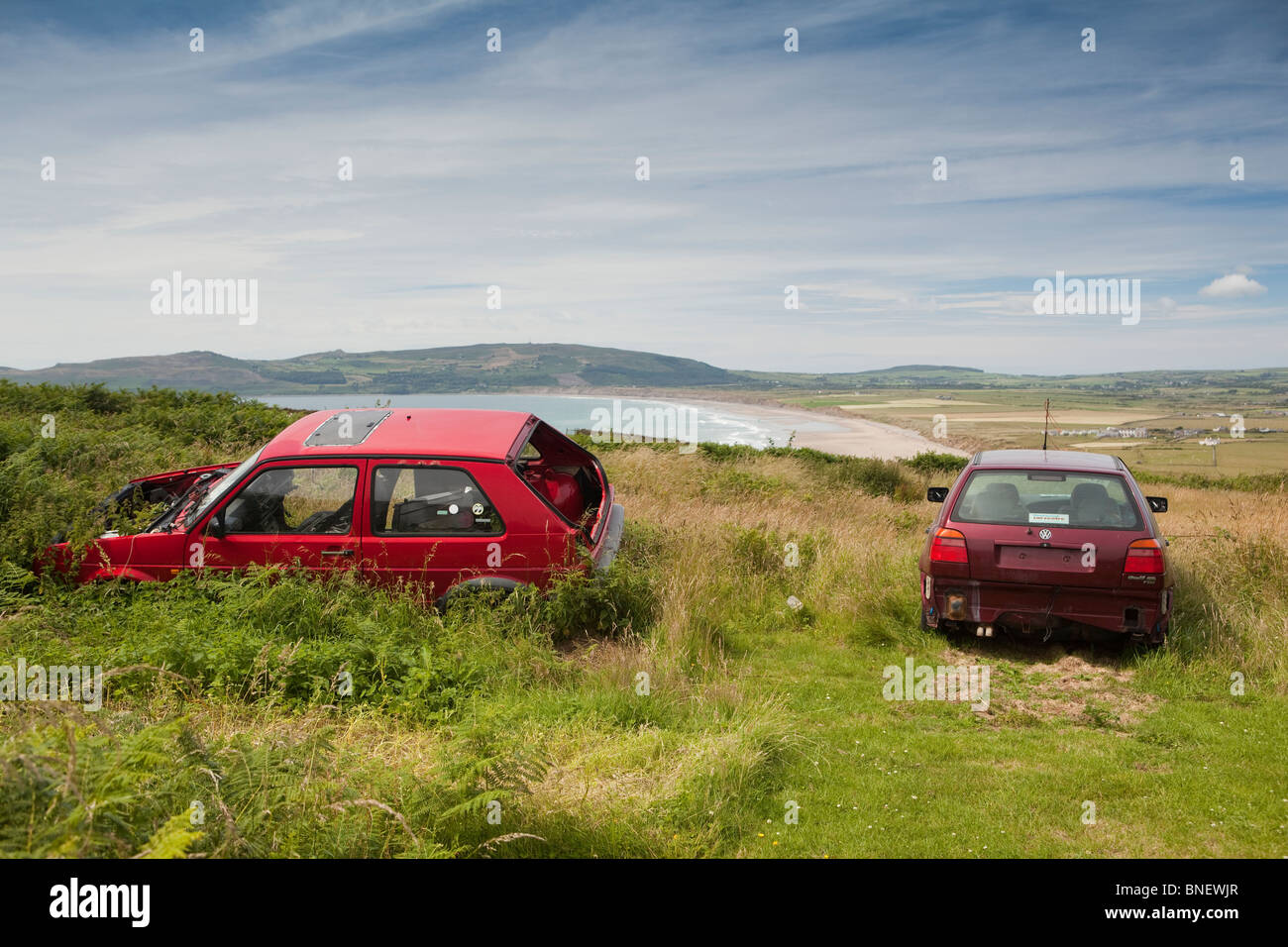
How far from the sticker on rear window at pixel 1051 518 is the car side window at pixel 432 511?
438 centimetres

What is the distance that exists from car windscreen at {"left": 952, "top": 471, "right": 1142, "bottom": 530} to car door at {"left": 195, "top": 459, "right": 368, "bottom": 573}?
507 cm

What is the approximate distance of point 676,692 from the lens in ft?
18.8

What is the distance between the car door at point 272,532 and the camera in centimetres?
659

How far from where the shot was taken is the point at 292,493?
7594 mm

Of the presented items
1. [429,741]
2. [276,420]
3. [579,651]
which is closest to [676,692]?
[579,651]

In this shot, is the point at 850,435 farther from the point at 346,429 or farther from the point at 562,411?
the point at 346,429

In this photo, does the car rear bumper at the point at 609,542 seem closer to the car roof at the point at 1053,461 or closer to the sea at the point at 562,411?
the sea at the point at 562,411

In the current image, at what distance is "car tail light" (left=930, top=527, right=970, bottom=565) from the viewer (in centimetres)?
695

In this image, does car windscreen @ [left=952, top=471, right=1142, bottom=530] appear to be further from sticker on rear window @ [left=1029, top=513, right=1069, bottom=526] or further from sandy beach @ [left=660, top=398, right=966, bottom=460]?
sandy beach @ [left=660, top=398, right=966, bottom=460]

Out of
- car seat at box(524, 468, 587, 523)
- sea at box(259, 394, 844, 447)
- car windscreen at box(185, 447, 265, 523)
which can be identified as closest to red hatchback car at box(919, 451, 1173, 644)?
car seat at box(524, 468, 587, 523)

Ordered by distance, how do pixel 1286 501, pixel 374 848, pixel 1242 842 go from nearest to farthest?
pixel 374 848 → pixel 1242 842 → pixel 1286 501

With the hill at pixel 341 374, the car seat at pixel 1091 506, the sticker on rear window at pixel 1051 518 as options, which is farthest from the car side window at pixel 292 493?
the hill at pixel 341 374

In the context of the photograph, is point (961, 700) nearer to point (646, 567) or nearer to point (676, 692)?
point (676, 692)
